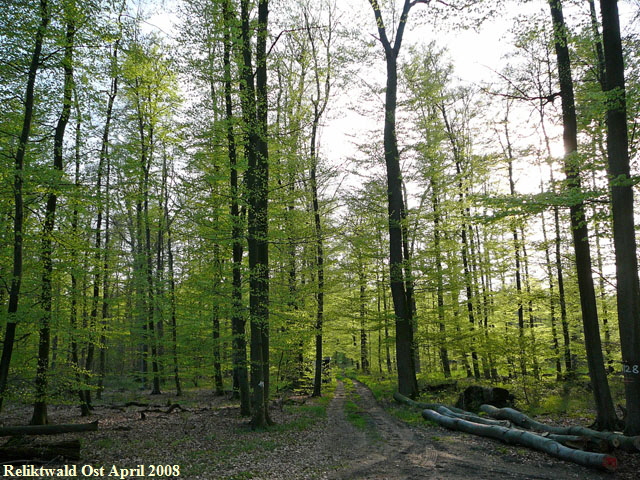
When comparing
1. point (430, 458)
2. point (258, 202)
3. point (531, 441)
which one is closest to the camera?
point (430, 458)

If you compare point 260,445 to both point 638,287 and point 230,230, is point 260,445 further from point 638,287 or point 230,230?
point 638,287

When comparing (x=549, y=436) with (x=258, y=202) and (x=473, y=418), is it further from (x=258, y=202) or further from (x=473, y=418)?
(x=258, y=202)

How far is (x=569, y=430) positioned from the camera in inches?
313

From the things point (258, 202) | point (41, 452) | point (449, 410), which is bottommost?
point (449, 410)

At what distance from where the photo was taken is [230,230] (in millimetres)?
11422

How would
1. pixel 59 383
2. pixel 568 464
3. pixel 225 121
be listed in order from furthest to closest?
pixel 225 121 < pixel 59 383 < pixel 568 464

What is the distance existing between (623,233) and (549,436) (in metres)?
4.32

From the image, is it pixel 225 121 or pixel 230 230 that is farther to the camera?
pixel 230 230

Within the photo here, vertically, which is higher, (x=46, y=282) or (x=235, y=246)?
(x=235, y=246)

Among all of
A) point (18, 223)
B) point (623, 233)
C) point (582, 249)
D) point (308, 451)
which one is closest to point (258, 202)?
point (18, 223)

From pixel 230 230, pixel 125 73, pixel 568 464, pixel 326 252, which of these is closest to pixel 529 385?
pixel 568 464

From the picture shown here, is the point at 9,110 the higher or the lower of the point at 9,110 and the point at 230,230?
the higher

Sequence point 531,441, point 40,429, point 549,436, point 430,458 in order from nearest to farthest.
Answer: point 430,458 → point 531,441 → point 549,436 → point 40,429

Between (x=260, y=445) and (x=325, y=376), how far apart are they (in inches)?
530
